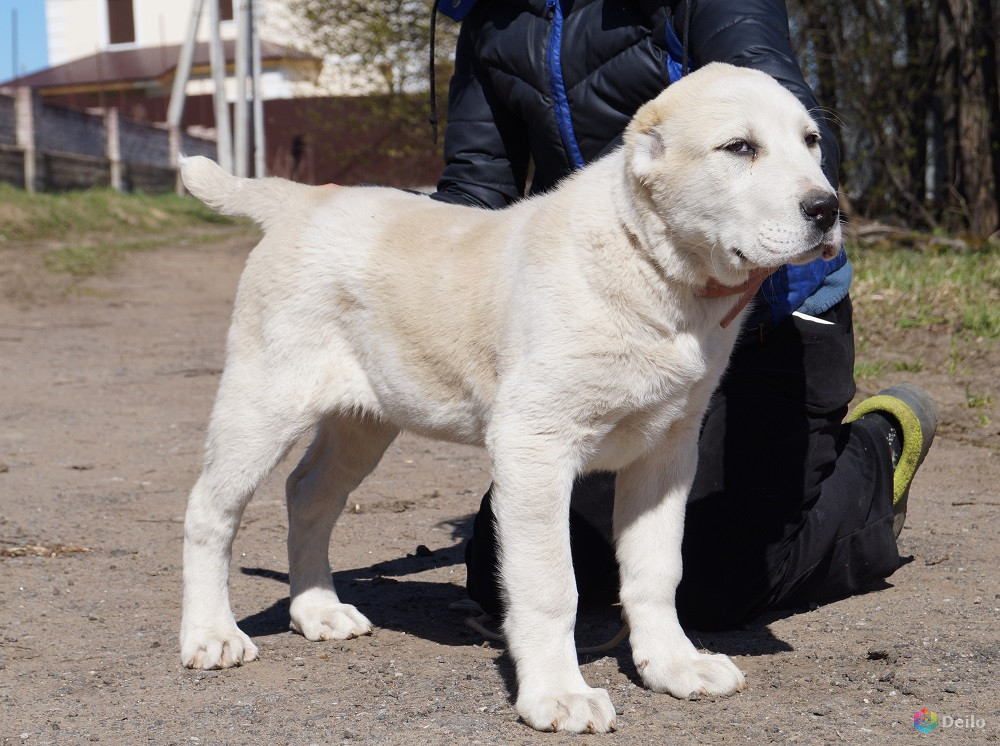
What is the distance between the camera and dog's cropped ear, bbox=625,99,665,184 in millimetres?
2549

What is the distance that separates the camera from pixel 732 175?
245 cm

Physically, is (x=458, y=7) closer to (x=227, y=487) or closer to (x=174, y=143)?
(x=227, y=487)

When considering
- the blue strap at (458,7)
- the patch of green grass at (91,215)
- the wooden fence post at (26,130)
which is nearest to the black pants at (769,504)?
the blue strap at (458,7)

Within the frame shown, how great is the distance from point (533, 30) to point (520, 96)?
0.68ft

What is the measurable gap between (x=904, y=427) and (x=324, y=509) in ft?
6.64

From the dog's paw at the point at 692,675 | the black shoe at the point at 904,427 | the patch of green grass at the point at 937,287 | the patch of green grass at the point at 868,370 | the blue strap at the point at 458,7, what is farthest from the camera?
the patch of green grass at the point at 937,287

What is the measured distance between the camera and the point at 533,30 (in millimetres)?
3510

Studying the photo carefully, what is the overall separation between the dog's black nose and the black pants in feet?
3.71

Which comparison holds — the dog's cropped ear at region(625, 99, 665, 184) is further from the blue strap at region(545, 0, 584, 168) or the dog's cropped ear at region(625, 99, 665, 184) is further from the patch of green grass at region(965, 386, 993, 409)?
the patch of green grass at region(965, 386, 993, 409)

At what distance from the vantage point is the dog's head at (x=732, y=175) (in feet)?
7.82

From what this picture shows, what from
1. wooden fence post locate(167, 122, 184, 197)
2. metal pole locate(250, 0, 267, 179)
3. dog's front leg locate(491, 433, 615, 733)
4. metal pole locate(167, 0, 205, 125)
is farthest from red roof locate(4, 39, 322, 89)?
dog's front leg locate(491, 433, 615, 733)

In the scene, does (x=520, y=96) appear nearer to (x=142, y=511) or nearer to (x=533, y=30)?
(x=533, y=30)

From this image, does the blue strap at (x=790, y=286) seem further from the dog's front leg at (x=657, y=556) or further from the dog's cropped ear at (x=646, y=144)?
the dog's cropped ear at (x=646, y=144)

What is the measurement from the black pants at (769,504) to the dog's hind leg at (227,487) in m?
0.71
